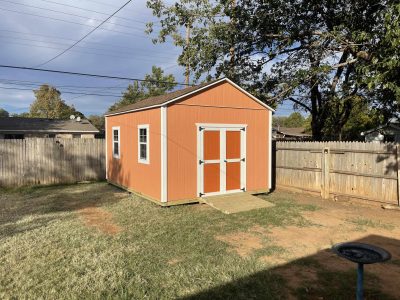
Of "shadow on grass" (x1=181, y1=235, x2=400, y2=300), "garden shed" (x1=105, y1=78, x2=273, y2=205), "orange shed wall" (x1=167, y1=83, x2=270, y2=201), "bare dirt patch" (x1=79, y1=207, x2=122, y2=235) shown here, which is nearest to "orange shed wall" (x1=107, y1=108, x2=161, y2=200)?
"garden shed" (x1=105, y1=78, x2=273, y2=205)

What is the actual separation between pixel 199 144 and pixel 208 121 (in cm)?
76

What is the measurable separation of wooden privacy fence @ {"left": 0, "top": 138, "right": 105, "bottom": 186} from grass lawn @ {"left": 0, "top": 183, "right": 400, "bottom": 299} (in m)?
4.15

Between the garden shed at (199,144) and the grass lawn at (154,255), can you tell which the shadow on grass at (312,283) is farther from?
the garden shed at (199,144)

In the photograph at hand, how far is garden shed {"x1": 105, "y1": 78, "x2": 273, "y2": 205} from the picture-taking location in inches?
358

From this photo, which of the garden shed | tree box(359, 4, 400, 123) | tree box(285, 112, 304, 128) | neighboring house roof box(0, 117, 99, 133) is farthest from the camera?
tree box(285, 112, 304, 128)

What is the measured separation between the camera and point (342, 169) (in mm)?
9781

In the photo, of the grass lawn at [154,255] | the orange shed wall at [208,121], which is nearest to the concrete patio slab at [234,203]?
the grass lawn at [154,255]

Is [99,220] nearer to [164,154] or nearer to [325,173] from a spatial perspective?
[164,154]

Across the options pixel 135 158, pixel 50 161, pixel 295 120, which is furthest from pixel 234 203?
pixel 295 120

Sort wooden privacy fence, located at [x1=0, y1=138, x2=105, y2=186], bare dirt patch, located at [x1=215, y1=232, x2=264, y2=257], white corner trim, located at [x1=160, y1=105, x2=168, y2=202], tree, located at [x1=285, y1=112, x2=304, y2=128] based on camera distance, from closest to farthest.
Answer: bare dirt patch, located at [x1=215, y1=232, x2=264, y2=257] → white corner trim, located at [x1=160, y1=105, x2=168, y2=202] → wooden privacy fence, located at [x1=0, y1=138, x2=105, y2=186] → tree, located at [x1=285, y1=112, x2=304, y2=128]

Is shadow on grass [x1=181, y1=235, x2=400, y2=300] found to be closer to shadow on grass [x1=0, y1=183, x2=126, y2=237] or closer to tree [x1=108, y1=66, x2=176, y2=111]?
shadow on grass [x1=0, y1=183, x2=126, y2=237]

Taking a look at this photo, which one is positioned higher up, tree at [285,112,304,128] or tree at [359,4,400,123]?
tree at [285,112,304,128]

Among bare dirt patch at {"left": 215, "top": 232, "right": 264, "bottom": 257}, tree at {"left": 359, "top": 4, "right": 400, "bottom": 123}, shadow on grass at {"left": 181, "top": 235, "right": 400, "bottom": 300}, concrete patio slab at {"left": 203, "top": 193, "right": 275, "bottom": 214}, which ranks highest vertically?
tree at {"left": 359, "top": 4, "right": 400, "bottom": 123}

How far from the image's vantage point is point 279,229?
704 centimetres
